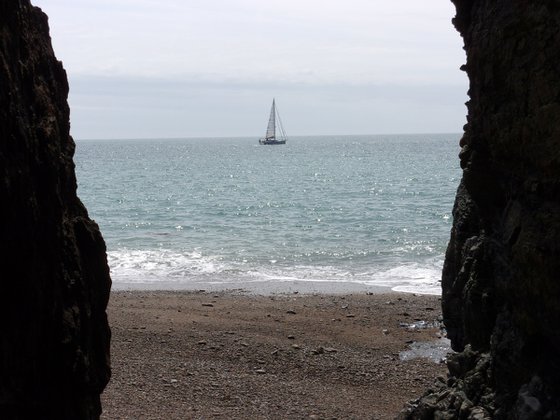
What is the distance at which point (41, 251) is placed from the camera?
6.41m

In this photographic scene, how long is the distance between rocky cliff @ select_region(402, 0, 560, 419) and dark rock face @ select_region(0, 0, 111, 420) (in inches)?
130

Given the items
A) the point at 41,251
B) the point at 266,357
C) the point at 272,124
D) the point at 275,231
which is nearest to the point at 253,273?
the point at 275,231

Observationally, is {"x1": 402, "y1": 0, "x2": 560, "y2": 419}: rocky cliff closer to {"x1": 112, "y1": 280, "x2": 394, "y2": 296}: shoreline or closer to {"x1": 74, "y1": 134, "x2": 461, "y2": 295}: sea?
{"x1": 112, "y1": 280, "x2": 394, "y2": 296}: shoreline

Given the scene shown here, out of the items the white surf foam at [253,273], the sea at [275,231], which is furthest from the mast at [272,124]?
the white surf foam at [253,273]

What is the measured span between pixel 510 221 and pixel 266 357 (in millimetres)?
7577

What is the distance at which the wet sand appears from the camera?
10.8 metres

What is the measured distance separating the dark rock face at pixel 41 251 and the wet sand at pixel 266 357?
3.18 m

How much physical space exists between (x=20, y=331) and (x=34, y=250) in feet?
2.10

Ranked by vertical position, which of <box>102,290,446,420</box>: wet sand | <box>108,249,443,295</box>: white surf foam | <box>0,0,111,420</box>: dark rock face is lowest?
<box>108,249,443,295</box>: white surf foam

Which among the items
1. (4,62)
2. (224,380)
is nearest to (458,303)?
(224,380)

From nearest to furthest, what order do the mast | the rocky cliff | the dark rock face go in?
the rocky cliff < the dark rock face < the mast

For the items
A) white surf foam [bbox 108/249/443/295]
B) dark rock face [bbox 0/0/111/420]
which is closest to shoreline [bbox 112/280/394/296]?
white surf foam [bbox 108/249/443/295]

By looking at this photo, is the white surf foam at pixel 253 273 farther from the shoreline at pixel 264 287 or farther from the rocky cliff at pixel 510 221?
the rocky cliff at pixel 510 221

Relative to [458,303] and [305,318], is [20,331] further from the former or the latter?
[305,318]
